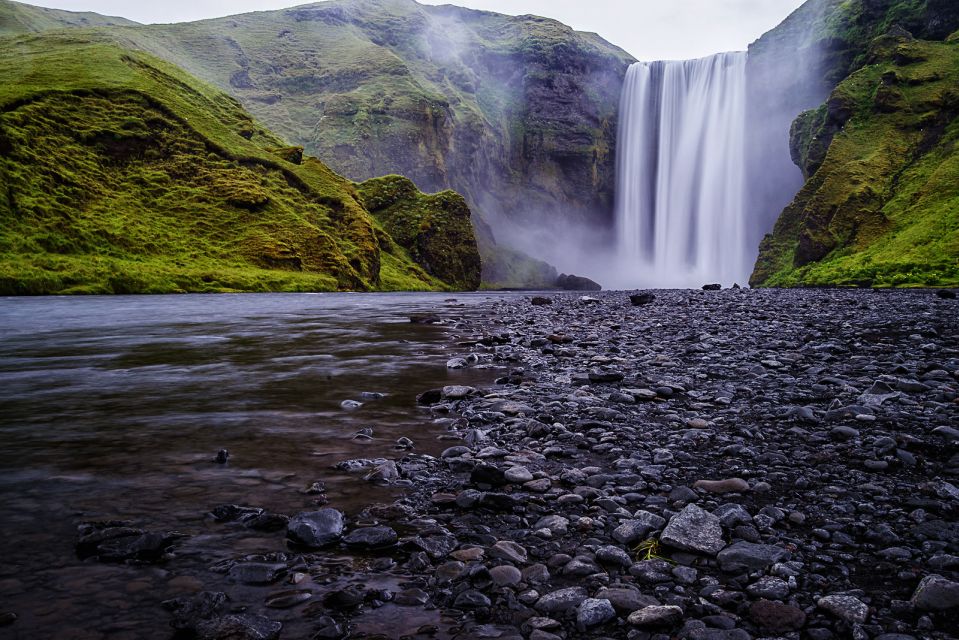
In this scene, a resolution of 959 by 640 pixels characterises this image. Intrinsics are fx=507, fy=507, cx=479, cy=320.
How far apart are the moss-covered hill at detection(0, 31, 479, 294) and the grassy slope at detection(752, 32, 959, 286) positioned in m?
64.3

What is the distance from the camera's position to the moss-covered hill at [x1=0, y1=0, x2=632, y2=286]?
15475 centimetres

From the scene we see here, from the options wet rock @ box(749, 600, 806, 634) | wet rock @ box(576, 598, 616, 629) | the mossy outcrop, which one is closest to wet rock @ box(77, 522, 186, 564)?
wet rock @ box(576, 598, 616, 629)

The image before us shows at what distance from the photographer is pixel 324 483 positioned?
410 centimetres

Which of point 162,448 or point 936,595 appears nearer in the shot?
point 936,595

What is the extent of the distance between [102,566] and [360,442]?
8.59 feet

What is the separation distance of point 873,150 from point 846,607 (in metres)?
93.9

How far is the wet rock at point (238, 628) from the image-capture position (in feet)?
7.18

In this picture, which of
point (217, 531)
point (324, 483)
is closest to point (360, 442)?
point (324, 483)

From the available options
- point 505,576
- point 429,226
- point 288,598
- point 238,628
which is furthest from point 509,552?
point 429,226

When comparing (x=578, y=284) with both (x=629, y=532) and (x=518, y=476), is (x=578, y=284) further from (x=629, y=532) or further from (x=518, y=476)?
(x=629, y=532)

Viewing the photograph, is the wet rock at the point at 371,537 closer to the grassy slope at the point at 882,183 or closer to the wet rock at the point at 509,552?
the wet rock at the point at 509,552

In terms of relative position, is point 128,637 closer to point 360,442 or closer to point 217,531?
point 217,531

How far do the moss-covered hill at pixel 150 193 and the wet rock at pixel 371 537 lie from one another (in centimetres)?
5273

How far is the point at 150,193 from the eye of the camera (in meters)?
67.9
